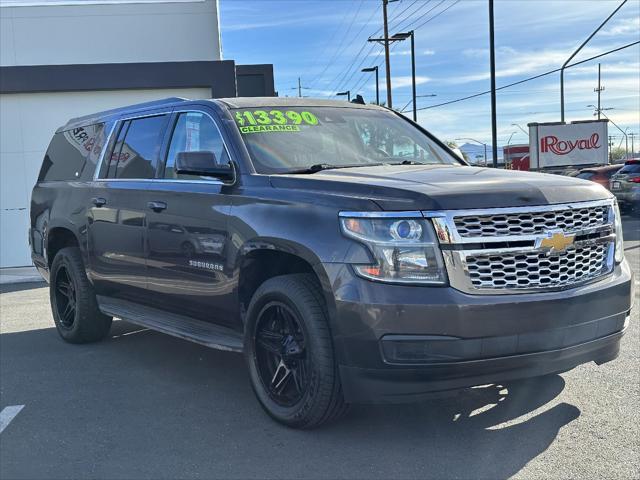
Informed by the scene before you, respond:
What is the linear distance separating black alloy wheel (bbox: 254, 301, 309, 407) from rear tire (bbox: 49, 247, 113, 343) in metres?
2.68

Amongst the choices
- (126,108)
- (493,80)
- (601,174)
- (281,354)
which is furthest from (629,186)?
(281,354)

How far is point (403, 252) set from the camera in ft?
11.2

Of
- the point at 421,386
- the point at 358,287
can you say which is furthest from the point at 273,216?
the point at 421,386

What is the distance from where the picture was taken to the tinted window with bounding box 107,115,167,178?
5.43 meters

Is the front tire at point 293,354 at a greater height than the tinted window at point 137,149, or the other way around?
the tinted window at point 137,149

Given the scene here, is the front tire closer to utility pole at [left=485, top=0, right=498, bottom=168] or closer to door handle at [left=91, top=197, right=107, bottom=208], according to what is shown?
door handle at [left=91, top=197, right=107, bottom=208]

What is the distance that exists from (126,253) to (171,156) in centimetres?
90

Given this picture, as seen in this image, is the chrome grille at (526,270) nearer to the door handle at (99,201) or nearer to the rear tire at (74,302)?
the door handle at (99,201)

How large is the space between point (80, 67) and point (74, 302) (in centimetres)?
842

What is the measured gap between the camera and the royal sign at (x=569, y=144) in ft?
110

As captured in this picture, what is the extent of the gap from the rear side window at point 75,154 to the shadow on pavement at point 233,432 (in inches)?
79.4

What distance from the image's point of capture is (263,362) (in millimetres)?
4246

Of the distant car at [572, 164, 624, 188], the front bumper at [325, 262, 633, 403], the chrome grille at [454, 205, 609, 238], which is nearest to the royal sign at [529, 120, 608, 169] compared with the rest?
the distant car at [572, 164, 624, 188]

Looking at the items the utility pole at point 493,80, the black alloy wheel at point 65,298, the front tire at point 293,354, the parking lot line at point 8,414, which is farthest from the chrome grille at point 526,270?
the utility pole at point 493,80
